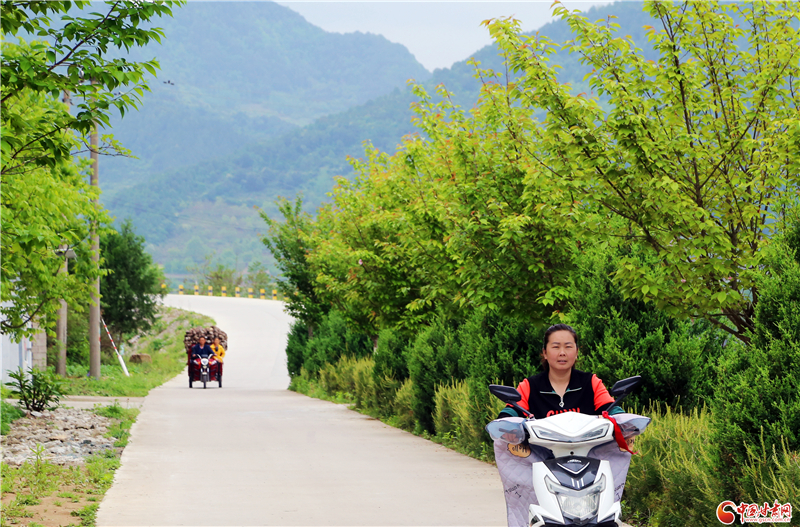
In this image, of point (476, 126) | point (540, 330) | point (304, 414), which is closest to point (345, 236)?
point (304, 414)

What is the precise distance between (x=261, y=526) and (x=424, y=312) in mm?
9623

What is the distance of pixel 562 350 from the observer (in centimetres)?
507

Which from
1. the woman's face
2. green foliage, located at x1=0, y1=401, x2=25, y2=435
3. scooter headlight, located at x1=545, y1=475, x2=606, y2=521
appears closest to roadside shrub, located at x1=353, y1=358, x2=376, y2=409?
green foliage, located at x1=0, y1=401, x2=25, y2=435

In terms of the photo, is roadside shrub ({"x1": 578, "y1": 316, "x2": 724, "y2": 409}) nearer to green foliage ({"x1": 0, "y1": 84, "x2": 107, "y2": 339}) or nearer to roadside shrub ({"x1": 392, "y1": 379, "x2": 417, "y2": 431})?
green foliage ({"x1": 0, "y1": 84, "x2": 107, "y2": 339})

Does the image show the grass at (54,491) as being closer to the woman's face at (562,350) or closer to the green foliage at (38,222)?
the green foliage at (38,222)

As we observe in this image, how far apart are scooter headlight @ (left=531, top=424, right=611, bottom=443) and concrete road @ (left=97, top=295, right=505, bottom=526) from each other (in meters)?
3.75

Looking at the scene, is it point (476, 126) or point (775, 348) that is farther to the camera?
point (476, 126)

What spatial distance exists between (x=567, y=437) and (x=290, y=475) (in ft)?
22.6

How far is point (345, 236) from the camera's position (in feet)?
64.8

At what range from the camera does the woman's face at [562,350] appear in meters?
5.07

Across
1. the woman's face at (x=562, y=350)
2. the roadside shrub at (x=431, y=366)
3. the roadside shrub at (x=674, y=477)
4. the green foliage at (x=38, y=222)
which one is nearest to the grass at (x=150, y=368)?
the green foliage at (x=38, y=222)

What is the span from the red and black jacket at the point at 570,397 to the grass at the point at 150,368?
15717 mm

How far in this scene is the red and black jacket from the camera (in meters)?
5.16

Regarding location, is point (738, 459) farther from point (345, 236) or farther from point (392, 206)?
point (345, 236)
